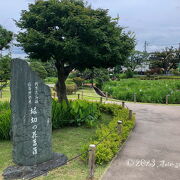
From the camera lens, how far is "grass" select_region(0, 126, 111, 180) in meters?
4.06

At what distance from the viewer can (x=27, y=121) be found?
4094mm

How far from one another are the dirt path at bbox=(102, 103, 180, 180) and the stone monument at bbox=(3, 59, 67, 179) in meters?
1.49

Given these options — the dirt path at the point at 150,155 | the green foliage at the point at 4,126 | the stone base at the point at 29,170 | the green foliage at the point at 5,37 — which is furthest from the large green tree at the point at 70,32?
the green foliage at the point at 5,37

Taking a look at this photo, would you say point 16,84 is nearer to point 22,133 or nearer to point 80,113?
point 22,133

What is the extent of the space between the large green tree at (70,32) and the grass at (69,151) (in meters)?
2.71

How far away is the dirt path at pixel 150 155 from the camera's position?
4.17 meters

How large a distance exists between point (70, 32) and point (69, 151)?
3.96 metres

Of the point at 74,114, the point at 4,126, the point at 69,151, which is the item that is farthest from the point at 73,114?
the point at 4,126

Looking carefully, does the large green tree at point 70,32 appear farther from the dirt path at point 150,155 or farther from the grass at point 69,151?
the dirt path at point 150,155

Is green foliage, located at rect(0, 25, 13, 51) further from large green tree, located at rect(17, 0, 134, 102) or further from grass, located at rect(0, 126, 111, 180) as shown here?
grass, located at rect(0, 126, 111, 180)

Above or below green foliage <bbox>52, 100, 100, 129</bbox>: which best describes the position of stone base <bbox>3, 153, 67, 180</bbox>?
below

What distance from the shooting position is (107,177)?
13.2 feet

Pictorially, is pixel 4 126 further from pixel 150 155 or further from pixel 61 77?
pixel 150 155

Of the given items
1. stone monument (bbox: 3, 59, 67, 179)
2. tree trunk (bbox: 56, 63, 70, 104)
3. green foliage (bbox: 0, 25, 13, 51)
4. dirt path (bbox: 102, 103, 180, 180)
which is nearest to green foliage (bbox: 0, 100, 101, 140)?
tree trunk (bbox: 56, 63, 70, 104)
